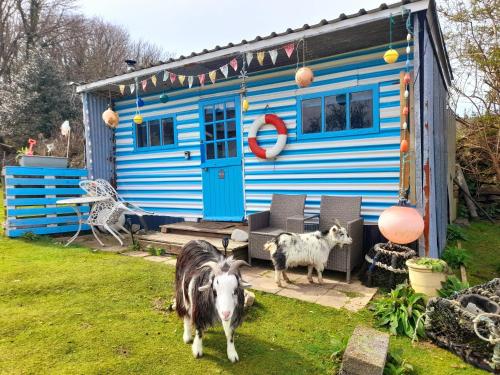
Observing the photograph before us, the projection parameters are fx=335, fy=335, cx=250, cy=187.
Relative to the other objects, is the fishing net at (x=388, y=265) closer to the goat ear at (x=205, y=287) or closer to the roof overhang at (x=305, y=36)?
the goat ear at (x=205, y=287)

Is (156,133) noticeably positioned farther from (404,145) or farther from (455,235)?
(455,235)

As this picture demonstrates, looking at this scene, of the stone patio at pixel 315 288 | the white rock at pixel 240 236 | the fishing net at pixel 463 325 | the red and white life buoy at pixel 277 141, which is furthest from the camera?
the red and white life buoy at pixel 277 141

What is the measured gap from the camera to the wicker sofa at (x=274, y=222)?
15.6 ft

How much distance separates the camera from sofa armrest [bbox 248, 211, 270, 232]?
4941mm

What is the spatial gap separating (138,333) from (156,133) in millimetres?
5206

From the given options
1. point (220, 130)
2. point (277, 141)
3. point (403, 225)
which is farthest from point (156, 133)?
point (403, 225)

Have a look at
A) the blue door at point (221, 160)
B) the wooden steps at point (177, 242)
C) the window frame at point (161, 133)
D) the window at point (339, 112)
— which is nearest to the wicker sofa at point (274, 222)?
the wooden steps at point (177, 242)

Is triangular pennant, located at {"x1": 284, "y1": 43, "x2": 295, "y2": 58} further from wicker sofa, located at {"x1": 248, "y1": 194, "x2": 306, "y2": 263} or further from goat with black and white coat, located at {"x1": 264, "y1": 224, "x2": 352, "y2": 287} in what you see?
goat with black and white coat, located at {"x1": 264, "y1": 224, "x2": 352, "y2": 287}

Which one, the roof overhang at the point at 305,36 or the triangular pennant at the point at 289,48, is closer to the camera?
the roof overhang at the point at 305,36

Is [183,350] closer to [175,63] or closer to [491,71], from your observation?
[175,63]

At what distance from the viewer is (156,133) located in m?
7.38

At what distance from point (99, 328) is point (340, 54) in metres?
4.81

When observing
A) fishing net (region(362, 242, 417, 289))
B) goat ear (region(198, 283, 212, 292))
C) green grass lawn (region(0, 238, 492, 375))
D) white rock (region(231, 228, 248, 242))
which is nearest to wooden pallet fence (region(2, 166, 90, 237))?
green grass lawn (region(0, 238, 492, 375))

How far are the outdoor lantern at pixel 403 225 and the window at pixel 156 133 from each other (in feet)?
Result: 16.1
